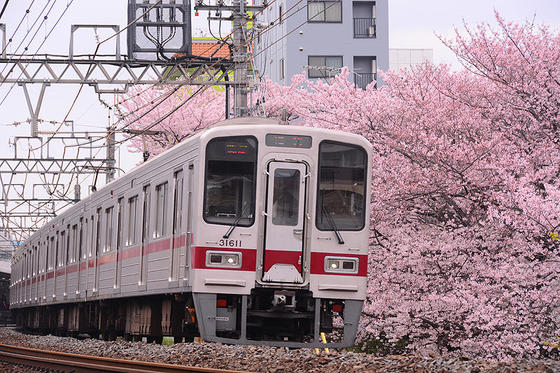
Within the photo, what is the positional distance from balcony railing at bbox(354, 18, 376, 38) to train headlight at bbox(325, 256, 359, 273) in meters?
24.7

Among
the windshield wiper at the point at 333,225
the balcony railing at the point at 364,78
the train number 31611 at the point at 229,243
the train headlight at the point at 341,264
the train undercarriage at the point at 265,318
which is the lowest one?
the train undercarriage at the point at 265,318

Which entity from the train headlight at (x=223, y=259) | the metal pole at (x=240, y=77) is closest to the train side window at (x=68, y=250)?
the metal pole at (x=240, y=77)

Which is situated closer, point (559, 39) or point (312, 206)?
point (312, 206)

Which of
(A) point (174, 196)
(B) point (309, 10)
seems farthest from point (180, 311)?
(B) point (309, 10)

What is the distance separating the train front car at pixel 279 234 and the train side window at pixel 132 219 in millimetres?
2979

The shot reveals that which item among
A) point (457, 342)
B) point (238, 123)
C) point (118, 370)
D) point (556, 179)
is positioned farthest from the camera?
point (457, 342)

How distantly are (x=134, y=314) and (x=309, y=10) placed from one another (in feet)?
72.6

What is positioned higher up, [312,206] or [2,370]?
[312,206]

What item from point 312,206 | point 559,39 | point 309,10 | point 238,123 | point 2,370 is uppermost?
point 309,10

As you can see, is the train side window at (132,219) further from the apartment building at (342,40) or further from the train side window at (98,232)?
the apartment building at (342,40)

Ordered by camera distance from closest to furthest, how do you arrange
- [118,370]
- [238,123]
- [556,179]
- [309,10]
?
[118,370]
[238,123]
[556,179]
[309,10]

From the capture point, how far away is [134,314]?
13.1m

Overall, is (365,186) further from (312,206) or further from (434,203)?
(434,203)

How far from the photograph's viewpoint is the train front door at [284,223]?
30.5ft
